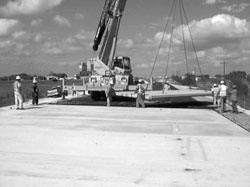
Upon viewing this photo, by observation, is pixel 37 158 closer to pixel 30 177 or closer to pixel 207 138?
pixel 30 177

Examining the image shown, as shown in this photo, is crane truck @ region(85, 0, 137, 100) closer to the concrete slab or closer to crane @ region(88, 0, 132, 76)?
crane @ region(88, 0, 132, 76)

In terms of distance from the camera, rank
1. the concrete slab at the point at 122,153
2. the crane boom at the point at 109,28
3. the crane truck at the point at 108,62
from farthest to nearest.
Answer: the crane boom at the point at 109,28 → the crane truck at the point at 108,62 → the concrete slab at the point at 122,153

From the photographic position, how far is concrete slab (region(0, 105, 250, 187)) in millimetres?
5809

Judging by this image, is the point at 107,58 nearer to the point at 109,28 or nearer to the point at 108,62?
the point at 108,62

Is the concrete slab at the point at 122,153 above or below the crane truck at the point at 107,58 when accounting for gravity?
below

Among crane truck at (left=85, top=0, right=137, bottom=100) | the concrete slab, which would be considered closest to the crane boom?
crane truck at (left=85, top=0, right=137, bottom=100)

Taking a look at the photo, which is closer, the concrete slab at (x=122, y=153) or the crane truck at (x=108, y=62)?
the concrete slab at (x=122, y=153)

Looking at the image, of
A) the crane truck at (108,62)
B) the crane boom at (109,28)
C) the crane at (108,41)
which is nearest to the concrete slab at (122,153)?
the crane truck at (108,62)

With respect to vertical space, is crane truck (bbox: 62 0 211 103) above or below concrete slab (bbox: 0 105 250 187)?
above

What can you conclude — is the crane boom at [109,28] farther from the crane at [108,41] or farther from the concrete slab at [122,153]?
the concrete slab at [122,153]

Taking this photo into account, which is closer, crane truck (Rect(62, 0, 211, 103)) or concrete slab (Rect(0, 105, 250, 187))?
concrete slab (Rect(0, 105, 250, 187))

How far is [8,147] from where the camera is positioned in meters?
8.10

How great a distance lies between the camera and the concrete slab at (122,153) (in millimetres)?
5809

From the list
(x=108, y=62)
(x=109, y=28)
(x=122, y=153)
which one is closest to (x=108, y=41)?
(x=109, y=28)
